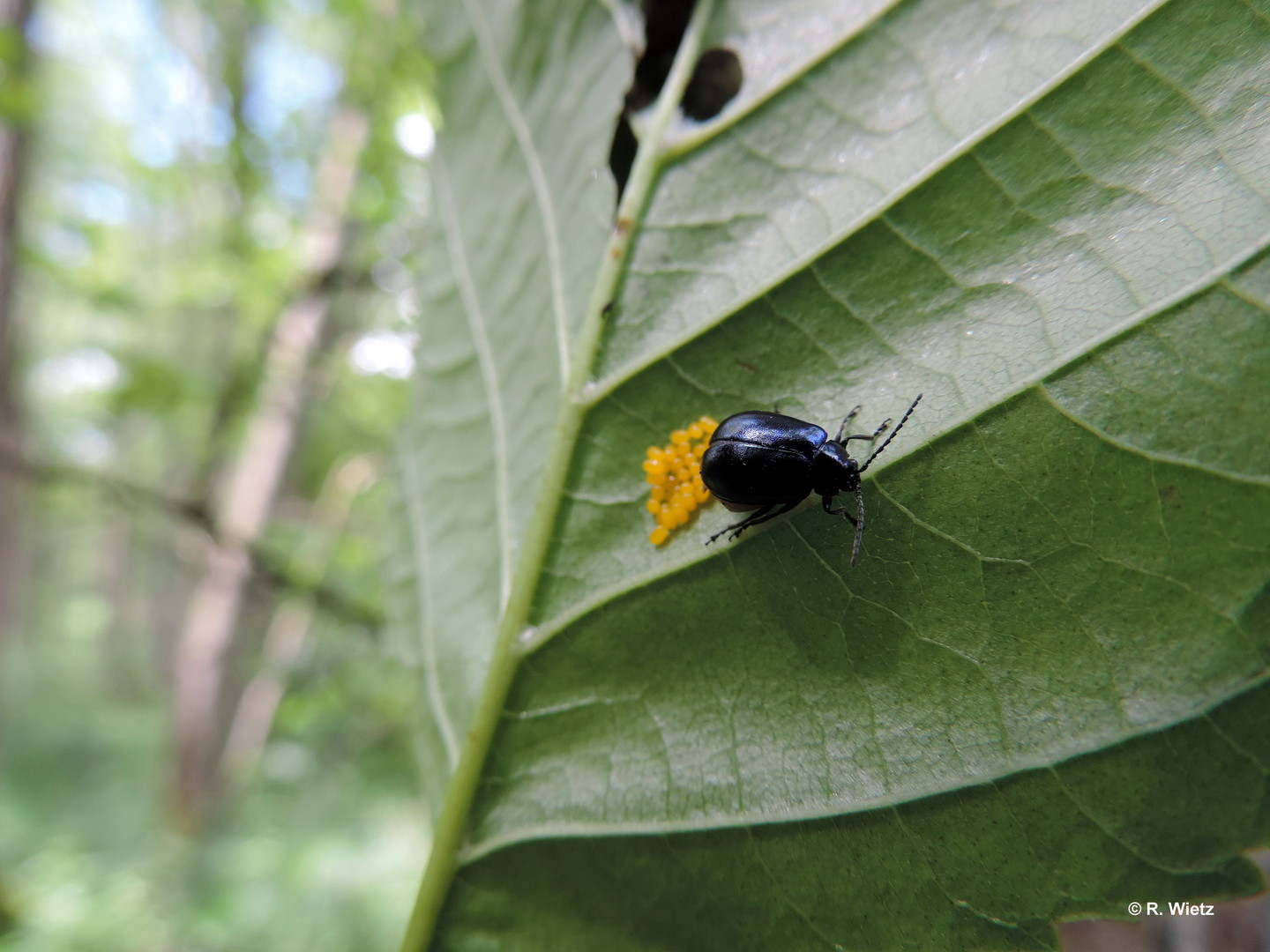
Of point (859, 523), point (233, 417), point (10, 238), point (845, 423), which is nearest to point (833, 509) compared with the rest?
Result: point (859, 523)

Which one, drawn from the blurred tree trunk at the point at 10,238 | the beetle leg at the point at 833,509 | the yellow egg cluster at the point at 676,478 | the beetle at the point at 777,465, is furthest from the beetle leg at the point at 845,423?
the blurred tree trunk at the point at 10,238

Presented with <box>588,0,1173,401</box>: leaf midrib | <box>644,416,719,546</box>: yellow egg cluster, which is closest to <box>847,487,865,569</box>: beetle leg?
<box>644,416,719,546</box>: yellow egg cluster

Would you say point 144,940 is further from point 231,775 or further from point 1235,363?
point 1235,363

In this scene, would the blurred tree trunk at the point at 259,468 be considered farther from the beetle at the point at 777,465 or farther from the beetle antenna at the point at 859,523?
the beetle antenna at the point at 859,523

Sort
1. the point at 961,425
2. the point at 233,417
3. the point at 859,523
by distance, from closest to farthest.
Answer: the point at 961,425, the point at 859,523, the point at 233,417

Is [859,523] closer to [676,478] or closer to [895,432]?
[895,432]

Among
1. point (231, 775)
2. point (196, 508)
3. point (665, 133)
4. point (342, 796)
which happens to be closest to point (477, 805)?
point (665, 133)

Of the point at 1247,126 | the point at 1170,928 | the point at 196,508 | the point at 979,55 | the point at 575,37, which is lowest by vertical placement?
the point at 1170,928
